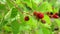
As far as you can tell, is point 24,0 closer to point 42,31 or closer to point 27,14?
point 27,14

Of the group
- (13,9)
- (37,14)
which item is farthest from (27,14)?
(13,9)

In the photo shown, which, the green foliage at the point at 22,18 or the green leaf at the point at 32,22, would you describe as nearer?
the green foliage at the point at 22,18

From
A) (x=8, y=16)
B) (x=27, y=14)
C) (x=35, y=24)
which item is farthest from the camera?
(x=35, y=24)

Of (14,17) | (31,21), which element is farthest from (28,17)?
(14,17)

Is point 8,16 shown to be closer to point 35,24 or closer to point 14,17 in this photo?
point 14,17

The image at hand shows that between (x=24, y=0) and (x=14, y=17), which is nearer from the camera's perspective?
(x=14, y=17)

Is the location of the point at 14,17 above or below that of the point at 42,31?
above

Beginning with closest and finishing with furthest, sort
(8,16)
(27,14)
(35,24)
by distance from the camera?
(8,16), (27,14), (35,24)

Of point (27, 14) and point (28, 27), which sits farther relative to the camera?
point (28, 27)

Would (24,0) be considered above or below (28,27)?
above

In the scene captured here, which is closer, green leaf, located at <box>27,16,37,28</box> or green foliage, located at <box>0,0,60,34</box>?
green foliage, located at <box>0,0,60,34</box>
